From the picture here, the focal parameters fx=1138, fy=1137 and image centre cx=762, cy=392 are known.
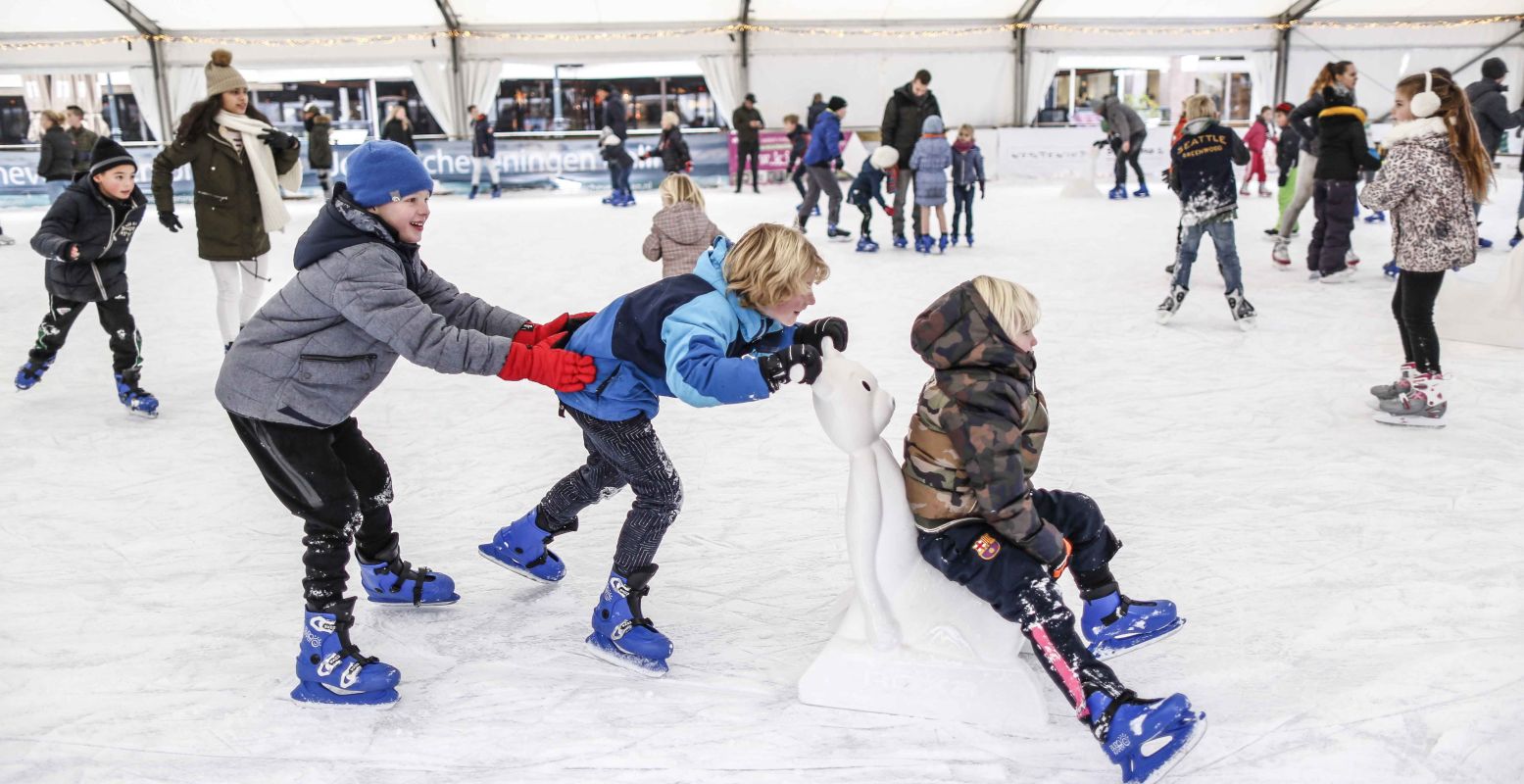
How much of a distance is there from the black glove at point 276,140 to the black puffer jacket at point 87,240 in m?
0.52

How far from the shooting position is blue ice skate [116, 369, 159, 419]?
421 cm

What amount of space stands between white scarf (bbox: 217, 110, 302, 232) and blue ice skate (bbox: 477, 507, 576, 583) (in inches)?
90.7

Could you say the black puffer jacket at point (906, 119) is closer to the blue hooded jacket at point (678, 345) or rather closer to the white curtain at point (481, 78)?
the blue hooded jacket at point (678, 345)

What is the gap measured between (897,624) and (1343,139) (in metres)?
5.64

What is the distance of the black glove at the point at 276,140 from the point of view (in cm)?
445

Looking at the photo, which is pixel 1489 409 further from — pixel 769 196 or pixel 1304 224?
pixel 769 196

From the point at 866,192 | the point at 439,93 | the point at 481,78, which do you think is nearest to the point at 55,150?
the point at 439,93

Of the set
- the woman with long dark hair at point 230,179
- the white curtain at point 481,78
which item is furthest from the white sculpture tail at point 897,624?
the white curtain at point 481,78

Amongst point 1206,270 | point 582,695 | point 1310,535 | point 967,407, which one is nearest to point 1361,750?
point 967,407

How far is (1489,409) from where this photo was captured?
3.99 m

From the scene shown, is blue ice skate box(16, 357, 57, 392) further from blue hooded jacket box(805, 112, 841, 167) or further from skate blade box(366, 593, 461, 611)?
blue hooded jacket box(805, 112, 841, 167)

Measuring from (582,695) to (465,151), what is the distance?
48.6 feet

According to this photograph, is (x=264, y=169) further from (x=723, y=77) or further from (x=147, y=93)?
(x=147, y=93)

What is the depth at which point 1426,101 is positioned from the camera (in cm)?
361
